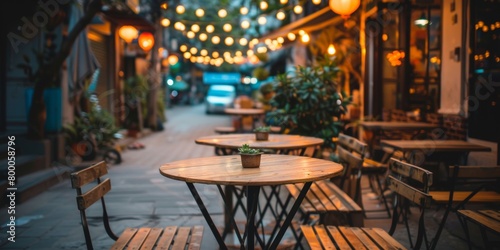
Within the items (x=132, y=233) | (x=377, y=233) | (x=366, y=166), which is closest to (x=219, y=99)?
(x=366, y=166)

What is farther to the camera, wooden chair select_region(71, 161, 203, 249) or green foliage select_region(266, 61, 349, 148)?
green foliage select_region(266, 61, 349, 148)

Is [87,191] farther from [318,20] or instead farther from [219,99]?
[219,99]

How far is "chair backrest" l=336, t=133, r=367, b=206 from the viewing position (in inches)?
200

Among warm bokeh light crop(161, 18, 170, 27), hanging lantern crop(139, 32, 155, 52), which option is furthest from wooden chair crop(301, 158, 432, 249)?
warm bokeh light crop(161, 18, 170, 27)

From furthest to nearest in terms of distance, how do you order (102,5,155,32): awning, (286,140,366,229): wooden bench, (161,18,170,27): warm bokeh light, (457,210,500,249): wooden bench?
1. (161,18,170,27): warm bokeh light
2. (102,5,155,32): awning
3. (286,140,366,229): wooden bench
4. (457,210,500,249): wooden bench

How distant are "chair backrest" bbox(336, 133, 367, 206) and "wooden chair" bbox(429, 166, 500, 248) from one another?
758 mm

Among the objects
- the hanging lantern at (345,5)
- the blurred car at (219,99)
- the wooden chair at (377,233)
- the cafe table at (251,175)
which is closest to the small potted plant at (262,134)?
the cafe table at (251,175)

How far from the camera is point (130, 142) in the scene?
48.9 ft

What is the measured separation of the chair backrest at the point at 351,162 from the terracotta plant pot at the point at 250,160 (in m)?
1.50

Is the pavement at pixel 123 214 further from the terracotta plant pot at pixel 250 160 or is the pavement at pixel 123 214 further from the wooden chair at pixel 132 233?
the terracotta plant pot at pixel 250 160

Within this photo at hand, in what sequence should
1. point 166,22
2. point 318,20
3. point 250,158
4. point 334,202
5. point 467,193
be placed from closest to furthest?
point 250,158, point 334,202, point 467,193, point 318,20, point 166,22

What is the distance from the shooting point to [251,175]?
3.52 meters

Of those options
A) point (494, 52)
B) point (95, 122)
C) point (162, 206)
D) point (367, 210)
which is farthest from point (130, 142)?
point (494, 52)

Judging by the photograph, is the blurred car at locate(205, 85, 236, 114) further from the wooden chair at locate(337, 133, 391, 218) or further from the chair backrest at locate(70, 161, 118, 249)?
the chair backrest at locate(70, 161, 118, 249)
